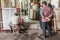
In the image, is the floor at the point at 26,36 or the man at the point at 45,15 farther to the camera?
the floor at the point at 26,36

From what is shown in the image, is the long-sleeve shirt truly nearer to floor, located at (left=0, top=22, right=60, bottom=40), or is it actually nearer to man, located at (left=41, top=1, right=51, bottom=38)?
man, located at (left=41, top=1, right=51, bottom=38)

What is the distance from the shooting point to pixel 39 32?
8.17 metres

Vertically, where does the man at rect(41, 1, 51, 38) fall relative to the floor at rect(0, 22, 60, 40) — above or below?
above

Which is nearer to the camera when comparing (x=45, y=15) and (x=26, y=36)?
(x=45, y=15)

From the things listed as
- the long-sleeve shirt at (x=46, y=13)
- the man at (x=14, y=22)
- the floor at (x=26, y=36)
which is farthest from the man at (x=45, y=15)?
the man at (x=14, y=22)

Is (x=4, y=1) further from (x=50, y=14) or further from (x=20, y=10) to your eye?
(x=50, y=14)

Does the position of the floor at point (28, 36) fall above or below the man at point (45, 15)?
below

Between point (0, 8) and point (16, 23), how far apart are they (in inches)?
47.3

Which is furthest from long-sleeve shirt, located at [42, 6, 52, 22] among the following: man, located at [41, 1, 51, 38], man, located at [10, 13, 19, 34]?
man, located at [10, 13, 19, 34]

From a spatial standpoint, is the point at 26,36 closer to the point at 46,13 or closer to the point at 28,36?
the point at 28,36

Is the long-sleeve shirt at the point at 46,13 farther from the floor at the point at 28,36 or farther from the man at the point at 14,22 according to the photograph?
the man at the point at 14,22

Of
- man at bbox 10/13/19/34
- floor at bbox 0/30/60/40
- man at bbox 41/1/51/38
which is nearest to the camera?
man at bbox 41/1/51/38

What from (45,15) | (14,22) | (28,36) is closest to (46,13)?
(45,15)

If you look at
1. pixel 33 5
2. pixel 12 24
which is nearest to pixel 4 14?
pixel 12 24
